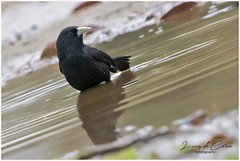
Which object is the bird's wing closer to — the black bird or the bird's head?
the black bird

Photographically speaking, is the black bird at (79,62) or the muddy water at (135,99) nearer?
the muddy water at (135,99)

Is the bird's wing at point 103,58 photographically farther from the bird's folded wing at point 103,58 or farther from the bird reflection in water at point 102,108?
the bird reflection in water at point 102,108

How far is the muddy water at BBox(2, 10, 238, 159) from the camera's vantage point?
4.09 meters

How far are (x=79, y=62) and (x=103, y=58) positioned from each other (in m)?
0.36

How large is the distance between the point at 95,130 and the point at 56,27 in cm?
1241

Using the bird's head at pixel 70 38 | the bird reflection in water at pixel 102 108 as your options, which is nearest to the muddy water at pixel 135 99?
the bird reflection in water at pixel 102 108

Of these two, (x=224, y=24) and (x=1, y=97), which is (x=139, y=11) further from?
(x=224, y=24)

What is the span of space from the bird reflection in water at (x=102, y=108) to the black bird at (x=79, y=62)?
11 centimetres

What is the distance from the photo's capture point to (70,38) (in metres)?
6.68

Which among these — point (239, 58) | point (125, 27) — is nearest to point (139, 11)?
point (125, 27)

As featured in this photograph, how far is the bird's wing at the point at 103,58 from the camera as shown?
21.5 ft

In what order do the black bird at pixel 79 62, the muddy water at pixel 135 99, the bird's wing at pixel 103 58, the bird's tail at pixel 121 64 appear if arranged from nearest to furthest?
the muddy water at pixel 135 99 → the black bird at pixel 79 62 → the bird's wing at pixel 103 58 → the bird's tail at pixel 121 64

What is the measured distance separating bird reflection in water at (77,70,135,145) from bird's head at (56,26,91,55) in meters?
0.54

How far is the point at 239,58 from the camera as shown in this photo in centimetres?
514
